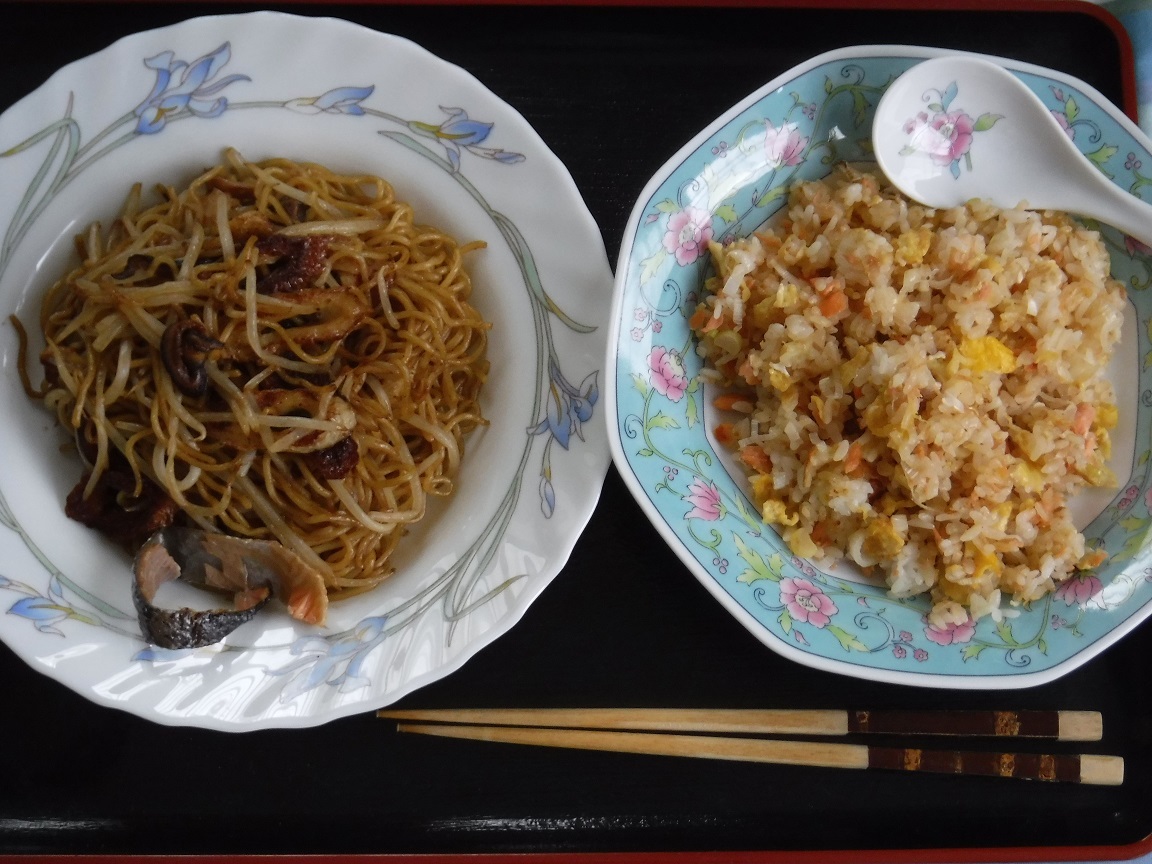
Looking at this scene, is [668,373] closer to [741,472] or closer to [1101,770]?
[741,472]

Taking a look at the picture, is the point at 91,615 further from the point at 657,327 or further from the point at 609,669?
the point at 657,327

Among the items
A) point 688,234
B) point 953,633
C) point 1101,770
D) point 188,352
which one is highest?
point 688,234

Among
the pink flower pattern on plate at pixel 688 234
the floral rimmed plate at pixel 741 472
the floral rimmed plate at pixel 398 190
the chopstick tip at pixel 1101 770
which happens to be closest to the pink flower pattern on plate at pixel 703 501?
the floral rimmed plate at pixel 741 472

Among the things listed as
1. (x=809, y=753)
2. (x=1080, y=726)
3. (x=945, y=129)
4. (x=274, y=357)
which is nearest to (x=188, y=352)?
(x=274, y=357)

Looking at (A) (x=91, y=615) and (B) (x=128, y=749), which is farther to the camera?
(B) (x=128, y=749)

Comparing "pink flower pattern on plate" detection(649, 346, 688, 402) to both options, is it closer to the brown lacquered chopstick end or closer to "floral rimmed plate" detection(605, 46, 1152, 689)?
"floral rimmed plate" detection(605, 46, 1152, 689)

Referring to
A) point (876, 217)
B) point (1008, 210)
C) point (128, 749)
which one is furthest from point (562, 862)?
point (1008, 210)

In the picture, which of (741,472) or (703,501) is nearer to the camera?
(703,501)
